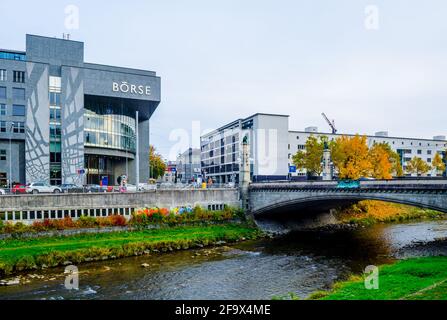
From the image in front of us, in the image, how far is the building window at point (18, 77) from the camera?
68.8 metres

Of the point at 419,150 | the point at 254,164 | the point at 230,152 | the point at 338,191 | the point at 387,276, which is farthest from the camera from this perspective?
the point at 419,150

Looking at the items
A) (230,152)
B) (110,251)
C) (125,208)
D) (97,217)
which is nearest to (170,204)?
(125,208)

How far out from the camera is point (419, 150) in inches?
5157

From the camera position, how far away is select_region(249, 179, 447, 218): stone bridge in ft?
109

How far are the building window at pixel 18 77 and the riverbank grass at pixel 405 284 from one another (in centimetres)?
6853

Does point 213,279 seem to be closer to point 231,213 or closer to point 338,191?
point 338,191

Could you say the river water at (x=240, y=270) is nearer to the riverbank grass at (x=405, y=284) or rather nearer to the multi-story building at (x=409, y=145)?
the riverbank grass at (x=405, y=284)

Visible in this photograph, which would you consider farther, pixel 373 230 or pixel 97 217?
pixel 373 230

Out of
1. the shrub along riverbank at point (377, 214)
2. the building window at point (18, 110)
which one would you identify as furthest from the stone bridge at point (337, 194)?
the building window at point (18, 110)

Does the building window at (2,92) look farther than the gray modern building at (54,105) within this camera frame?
No

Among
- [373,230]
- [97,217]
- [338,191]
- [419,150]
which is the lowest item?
[373,230]

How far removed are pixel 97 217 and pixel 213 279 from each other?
23.7 m

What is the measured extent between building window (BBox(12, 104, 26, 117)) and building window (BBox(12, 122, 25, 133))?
1.57 meters

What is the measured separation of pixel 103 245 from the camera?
39.4 metres
